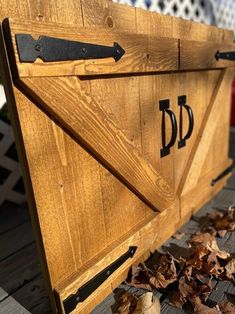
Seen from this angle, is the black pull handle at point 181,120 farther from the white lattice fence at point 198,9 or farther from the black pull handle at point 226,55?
the white lattice fence at point 198,9

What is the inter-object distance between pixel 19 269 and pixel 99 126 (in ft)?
3.16

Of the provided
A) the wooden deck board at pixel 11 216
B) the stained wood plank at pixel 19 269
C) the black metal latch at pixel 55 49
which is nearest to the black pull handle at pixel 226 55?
the black metal latch at pixel 55 49

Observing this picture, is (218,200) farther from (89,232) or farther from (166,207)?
(89,232)

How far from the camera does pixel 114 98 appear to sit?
1.09 metres

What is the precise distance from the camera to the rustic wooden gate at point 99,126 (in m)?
0.81

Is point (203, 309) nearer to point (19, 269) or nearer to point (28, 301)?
point (28, 301)

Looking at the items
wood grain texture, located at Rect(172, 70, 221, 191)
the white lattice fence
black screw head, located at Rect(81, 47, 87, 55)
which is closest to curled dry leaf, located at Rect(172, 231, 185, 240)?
wood grain texture, located at Rect(172, 70, 221, 191)

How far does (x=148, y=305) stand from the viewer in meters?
1.08

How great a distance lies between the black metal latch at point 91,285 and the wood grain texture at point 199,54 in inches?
39.5

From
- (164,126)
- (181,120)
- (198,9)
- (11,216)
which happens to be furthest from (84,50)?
(198,9)

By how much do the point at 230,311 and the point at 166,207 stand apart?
0.58 m

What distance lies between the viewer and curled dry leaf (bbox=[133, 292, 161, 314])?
1.07 meters

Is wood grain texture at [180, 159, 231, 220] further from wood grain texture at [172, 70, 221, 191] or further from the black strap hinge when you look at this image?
wood grain texture at [172, 70, 221, 191]

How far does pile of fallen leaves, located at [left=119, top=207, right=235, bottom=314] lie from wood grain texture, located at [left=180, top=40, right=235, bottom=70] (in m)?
0.98
